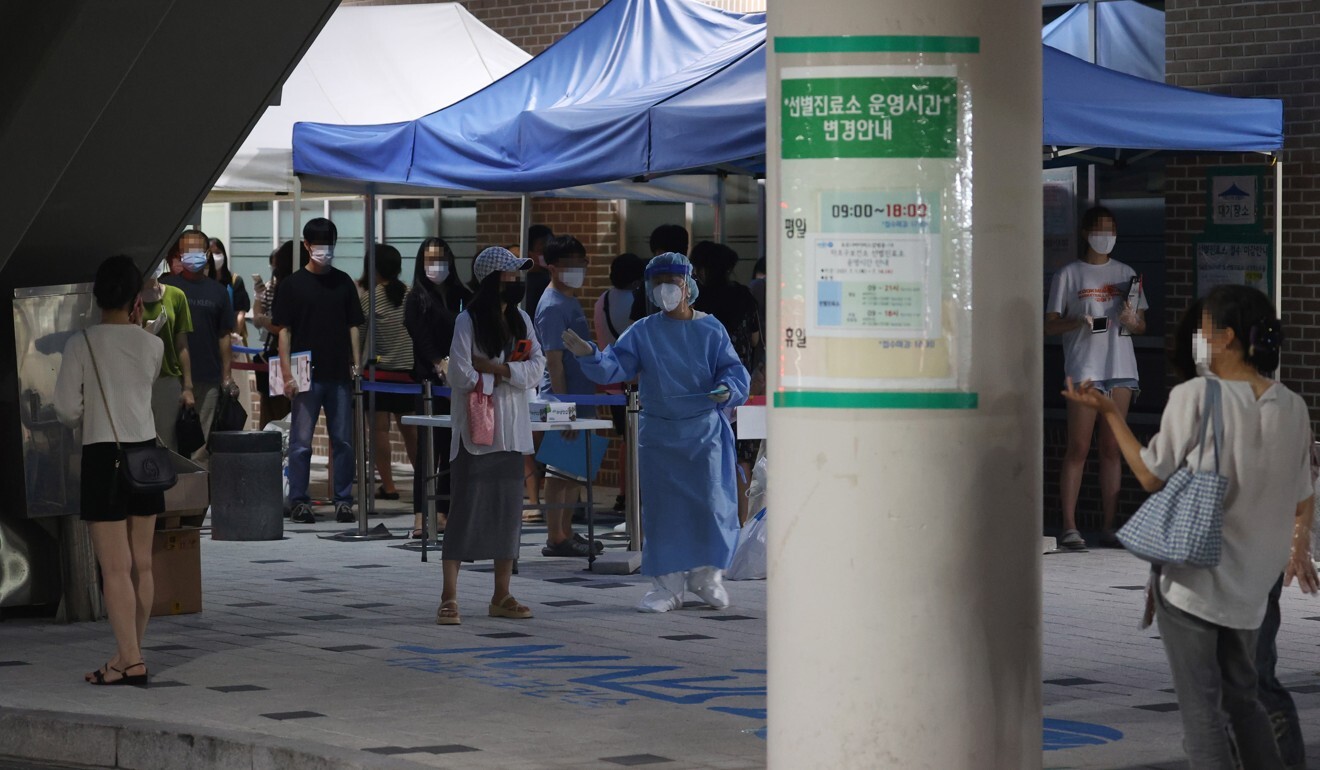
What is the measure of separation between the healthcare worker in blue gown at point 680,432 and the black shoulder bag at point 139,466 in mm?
2776

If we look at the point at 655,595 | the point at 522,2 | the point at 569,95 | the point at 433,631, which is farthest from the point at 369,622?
the point at 522,2

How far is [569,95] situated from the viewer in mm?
14633

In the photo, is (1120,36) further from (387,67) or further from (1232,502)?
(1232,502)

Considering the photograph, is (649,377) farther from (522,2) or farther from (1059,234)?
(522,2)

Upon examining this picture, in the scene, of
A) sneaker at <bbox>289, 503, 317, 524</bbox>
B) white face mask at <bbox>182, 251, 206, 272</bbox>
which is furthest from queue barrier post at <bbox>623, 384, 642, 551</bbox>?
white face mask at <bbox>182, 251, 206, 272</bbox>

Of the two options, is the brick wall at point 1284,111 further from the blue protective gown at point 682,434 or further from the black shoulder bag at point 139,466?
the black shoulder bag at point 139,466

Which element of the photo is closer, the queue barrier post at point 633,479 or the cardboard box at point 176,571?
the cardboard box at point 176,571

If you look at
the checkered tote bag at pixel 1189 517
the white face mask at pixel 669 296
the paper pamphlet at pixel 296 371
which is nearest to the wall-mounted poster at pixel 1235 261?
the white face mask at pixel 669 296

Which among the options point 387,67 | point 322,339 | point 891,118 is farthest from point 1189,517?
point 387,67

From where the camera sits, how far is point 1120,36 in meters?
15.0

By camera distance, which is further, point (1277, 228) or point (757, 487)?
point (1277, 228)

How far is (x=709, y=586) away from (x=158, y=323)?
14.8 ft

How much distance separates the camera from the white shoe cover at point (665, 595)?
439 inches

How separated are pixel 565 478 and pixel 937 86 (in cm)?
827
